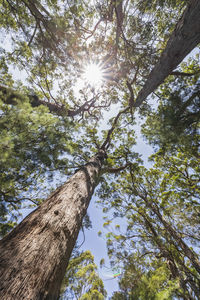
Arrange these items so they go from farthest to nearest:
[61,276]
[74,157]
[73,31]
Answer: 1. [74,157]
2. [73,31]
3. [61,276]

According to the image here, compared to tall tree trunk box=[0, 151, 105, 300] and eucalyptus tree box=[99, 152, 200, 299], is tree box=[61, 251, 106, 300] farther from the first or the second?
tall tree trunk box=[0, 151, 105, 300]

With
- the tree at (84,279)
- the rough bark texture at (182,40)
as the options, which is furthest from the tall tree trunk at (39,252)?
the tree at (84,279)

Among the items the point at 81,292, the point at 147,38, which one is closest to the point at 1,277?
the point at 147,38

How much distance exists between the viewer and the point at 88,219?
5.55 m

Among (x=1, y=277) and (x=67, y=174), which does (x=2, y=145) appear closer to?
(x=1, y=277)

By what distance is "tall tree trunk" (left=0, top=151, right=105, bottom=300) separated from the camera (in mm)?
778

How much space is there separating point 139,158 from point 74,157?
11.4ft

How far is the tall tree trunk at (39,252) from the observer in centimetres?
78

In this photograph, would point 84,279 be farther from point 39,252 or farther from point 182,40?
point 182,40

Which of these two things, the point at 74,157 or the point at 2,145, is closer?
the point at 2,145

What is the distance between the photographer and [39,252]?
1.01 meters

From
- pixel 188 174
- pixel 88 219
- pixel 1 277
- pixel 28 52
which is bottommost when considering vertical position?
pixel 1 277

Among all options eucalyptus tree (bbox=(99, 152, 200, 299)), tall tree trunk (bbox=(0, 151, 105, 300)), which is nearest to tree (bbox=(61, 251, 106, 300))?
eucalyptus tree (bbox=(99, 152, 200, 299))

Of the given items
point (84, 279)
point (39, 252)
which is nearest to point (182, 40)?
point (39, 252)
